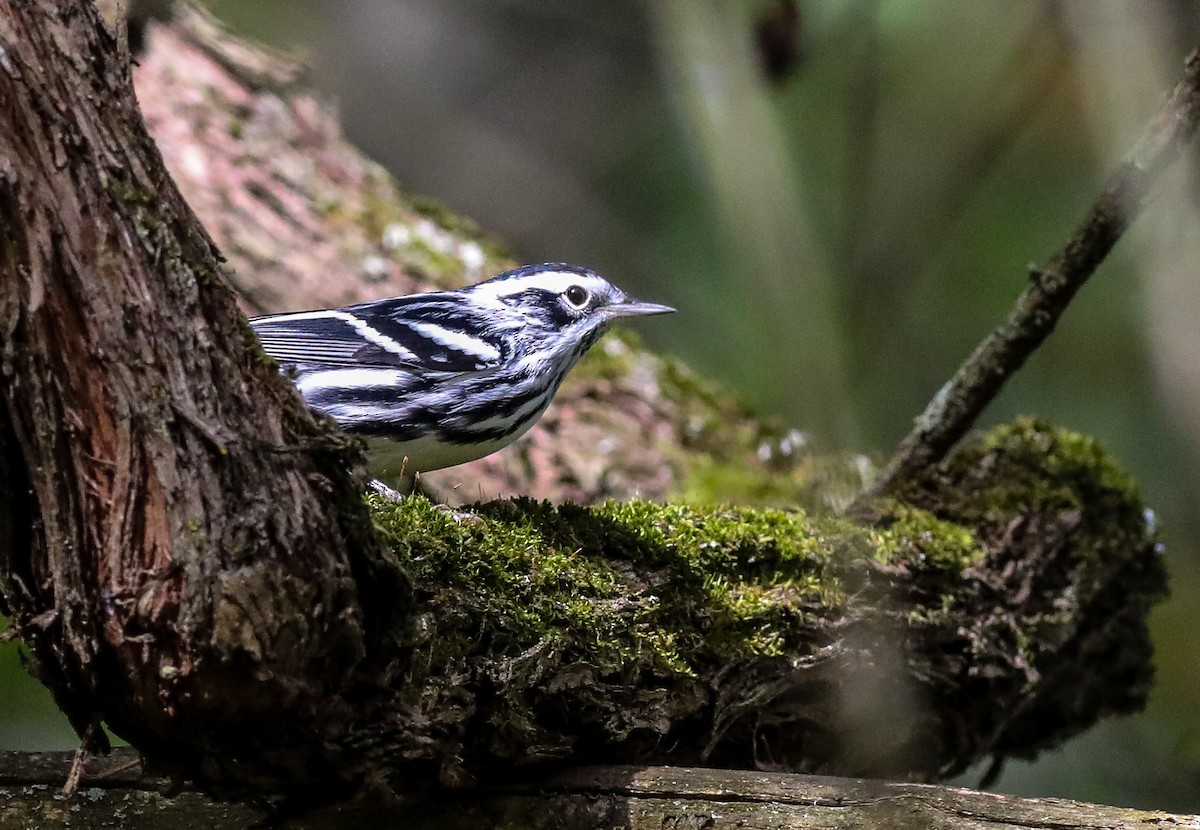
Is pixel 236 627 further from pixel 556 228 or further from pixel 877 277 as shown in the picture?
pixel 556 228

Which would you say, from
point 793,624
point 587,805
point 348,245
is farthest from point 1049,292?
point 348,245

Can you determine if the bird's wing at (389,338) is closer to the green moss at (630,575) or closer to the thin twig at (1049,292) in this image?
the green moss at (630,575)

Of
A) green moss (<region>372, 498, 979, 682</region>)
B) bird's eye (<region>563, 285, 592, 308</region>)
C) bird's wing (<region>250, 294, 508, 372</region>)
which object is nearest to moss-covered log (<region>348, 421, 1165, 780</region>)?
green moss (<region>372, 498, 979, 682</region>)

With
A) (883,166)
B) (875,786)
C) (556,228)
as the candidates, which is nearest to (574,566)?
(875,786)

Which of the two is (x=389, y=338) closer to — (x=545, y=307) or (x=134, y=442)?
(x=545, y=307)

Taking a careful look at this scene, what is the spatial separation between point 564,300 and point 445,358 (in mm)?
663

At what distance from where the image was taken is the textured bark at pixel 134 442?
203 cm

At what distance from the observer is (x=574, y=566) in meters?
3.12

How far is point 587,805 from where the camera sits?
108 inches

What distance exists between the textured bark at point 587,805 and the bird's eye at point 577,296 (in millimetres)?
2105

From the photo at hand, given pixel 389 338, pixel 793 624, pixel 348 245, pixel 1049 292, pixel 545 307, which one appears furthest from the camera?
pixel 348 245

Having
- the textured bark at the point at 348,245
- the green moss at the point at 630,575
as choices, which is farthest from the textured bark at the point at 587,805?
the textured bark at the point at 348,245

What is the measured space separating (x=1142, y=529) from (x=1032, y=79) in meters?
2.90

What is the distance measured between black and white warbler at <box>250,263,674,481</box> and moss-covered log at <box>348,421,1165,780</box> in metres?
0.66
